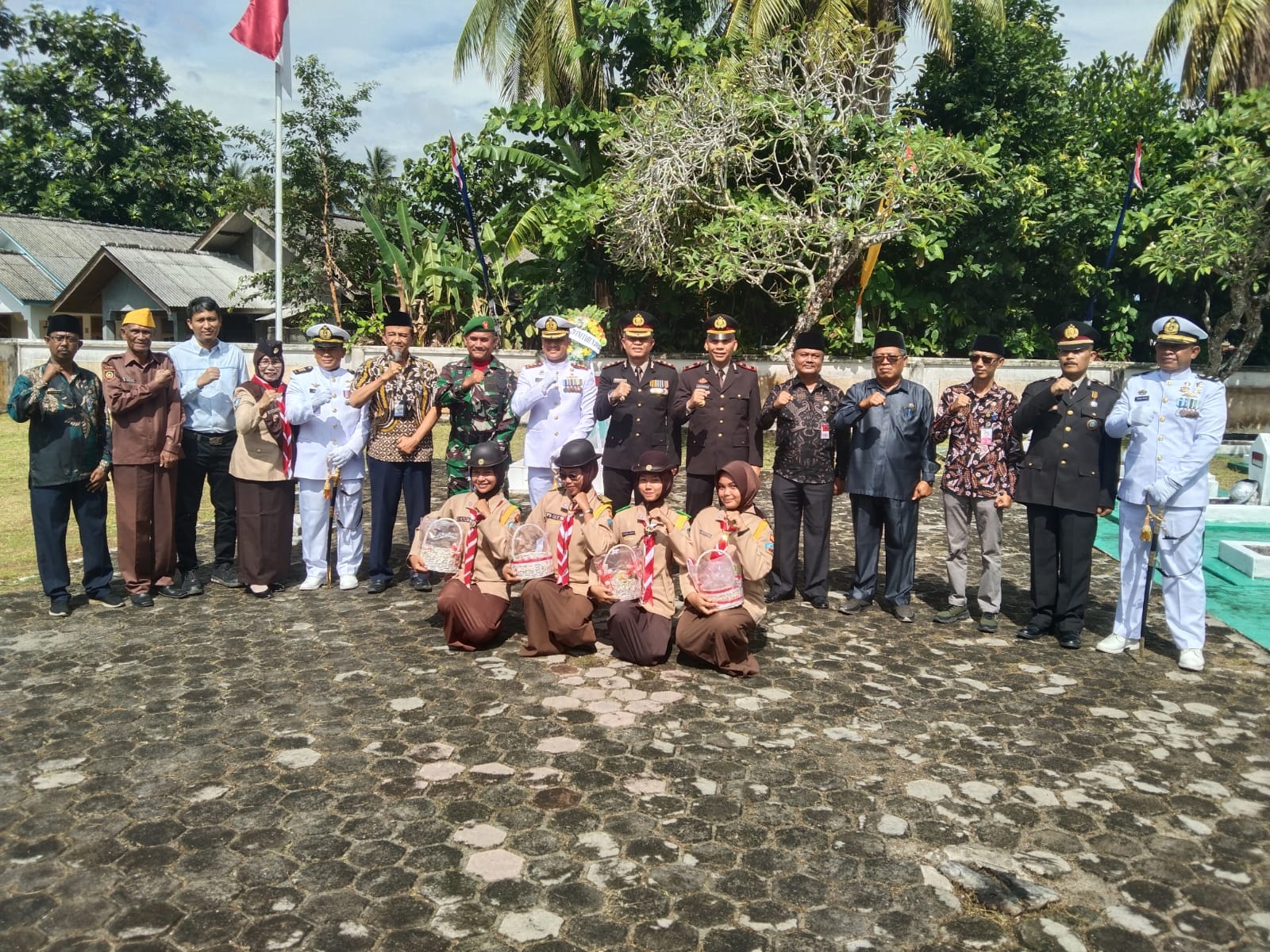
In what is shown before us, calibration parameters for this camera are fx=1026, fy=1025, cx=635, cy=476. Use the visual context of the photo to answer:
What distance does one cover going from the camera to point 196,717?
5082 mm

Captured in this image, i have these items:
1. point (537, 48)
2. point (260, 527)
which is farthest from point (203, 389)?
point (537, 48)

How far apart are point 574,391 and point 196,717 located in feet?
11.9

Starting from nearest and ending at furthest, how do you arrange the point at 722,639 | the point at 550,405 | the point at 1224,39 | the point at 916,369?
the point at 722,639 → the point at 550,405 → the point at 916,369 → the point at 1224,39

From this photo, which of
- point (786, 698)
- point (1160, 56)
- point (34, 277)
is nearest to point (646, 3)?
point (1160, 56)

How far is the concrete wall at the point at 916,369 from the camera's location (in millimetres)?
17109

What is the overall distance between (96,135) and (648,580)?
34512 mm

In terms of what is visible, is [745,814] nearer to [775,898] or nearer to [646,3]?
[775,898]

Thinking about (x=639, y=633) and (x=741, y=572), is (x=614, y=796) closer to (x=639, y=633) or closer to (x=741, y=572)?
(x=639, y=633)

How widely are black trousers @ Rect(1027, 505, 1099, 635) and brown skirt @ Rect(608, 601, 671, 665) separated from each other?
250 cm

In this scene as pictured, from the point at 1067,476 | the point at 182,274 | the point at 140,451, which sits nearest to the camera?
the point at 1067,476

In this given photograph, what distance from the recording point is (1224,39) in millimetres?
18219

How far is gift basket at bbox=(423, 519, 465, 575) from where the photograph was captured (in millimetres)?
6320

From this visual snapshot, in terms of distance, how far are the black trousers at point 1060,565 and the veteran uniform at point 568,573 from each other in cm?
277

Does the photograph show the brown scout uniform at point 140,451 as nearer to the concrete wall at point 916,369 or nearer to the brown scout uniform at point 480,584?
the brown scout uniform at point 480,584
